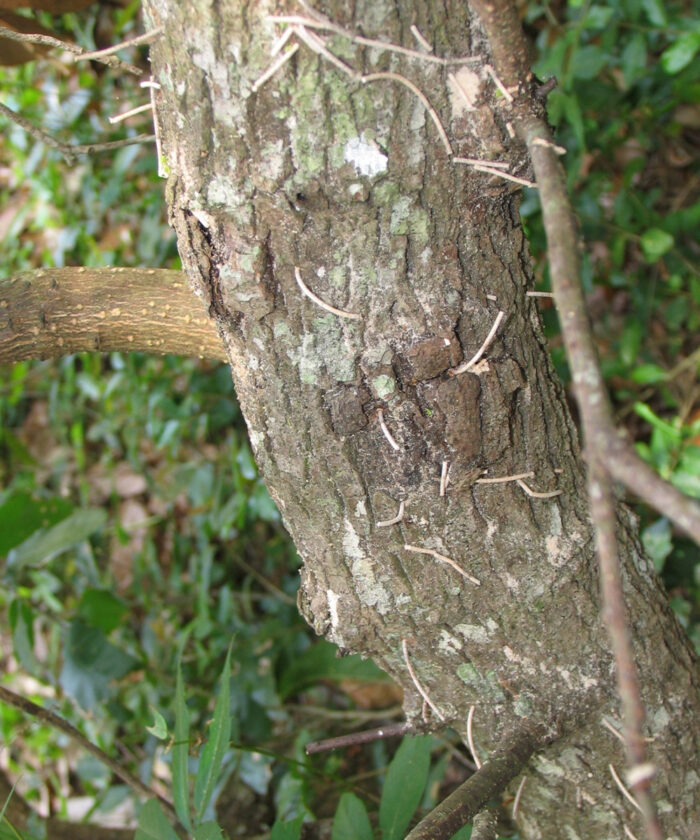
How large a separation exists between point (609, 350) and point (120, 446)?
1406 mm

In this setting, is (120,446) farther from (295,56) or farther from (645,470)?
(645,470)

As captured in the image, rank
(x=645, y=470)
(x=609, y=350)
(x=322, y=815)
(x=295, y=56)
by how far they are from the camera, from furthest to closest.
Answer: (x=609, y=350), (x=322, y=815), (x=295, y=56), (x=645, y=470)

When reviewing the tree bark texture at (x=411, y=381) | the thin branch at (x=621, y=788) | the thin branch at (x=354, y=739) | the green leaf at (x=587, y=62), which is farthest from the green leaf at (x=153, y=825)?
the green leaf at (x=587, y=62)

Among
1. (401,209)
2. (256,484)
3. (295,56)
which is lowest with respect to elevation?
(256,484)

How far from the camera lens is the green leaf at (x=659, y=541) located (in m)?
1.40

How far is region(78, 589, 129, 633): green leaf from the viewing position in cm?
155

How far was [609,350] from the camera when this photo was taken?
80.5 inches

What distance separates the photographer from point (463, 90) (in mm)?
677

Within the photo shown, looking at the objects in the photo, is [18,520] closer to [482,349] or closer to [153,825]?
[153,825]

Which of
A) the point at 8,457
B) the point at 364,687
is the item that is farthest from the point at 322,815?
the point at 8,457

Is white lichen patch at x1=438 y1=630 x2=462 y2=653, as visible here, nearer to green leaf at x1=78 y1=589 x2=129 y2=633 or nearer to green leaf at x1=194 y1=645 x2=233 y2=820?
green leaf at x1=194 y1=645 x2=233 y2=820

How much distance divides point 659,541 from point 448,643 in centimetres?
69

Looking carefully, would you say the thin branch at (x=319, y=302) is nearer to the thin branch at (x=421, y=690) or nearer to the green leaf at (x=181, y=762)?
the thin branch at (x=421, y=690)

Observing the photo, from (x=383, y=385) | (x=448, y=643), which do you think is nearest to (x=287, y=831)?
(x=448, y=643)
